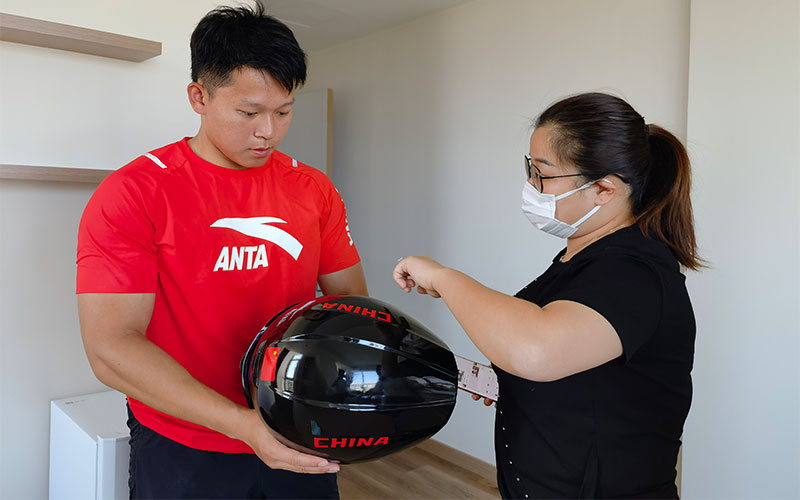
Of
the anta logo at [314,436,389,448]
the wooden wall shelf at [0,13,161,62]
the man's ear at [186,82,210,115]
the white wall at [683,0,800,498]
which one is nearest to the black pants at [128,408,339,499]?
the anta logo at [314,436,389,448]

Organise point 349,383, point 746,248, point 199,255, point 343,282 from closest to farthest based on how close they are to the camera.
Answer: point 349,383 < point 199,255 < point 343,282 < point 746,248

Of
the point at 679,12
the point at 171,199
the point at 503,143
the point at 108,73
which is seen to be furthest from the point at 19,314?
the point at 679,12

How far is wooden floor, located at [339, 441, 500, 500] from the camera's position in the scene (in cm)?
311

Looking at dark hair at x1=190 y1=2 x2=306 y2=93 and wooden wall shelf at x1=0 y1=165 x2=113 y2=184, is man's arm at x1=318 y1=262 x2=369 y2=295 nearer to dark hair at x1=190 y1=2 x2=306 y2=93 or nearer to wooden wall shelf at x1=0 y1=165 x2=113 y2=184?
dark hair at x1=190 y1=2 x2=306 y2=93

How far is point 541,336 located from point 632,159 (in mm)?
441

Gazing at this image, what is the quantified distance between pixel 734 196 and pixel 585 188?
1.31 m

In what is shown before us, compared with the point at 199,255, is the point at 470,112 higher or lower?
higher

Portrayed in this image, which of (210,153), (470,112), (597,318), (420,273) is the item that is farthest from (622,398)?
(470,112)

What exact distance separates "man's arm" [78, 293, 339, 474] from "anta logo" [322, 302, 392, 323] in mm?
254

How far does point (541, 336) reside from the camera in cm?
94

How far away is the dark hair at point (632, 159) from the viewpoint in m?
1.15

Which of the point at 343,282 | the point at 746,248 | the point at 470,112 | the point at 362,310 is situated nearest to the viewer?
the point at 362,310

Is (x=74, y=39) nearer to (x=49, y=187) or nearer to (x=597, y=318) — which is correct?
(x=49, y=187)

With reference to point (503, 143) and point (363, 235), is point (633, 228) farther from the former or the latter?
point (363, 235)
